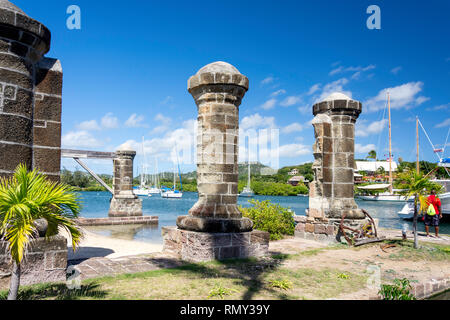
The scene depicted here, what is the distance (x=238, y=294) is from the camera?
4426 mm

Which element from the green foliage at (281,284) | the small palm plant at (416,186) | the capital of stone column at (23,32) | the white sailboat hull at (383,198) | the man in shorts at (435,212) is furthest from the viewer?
the white sailboat hull at (383,198)

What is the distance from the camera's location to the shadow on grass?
159 inches

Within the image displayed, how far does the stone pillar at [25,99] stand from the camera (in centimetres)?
464

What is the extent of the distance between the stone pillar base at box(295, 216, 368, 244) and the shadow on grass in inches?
258

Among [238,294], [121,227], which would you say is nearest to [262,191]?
[121,227]

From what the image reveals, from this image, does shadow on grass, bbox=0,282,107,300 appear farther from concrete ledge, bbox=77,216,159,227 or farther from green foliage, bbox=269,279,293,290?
concrete ledge, bbox=77,216,159,227

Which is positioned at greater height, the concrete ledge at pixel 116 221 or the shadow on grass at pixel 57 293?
the shadow on grass at pixel 57 293

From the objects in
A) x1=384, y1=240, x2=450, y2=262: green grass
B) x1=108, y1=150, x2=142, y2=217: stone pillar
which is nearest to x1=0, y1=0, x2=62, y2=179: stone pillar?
x1=384, y1=240, x2=450, y2=262: green grass

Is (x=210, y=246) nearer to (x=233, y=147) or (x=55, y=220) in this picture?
(x=233, y=147)

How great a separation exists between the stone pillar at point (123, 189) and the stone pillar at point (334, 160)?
12662 millimetres

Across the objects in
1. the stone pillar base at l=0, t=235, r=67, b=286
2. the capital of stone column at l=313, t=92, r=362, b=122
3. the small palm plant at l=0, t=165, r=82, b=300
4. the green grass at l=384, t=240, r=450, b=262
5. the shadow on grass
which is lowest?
the green grass at l=384, t=240, r=450, b=262

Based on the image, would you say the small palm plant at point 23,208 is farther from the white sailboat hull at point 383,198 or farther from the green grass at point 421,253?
the white sailboat hull at point 383,198

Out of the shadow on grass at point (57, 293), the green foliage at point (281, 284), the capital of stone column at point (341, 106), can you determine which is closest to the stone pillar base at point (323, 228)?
the capital of stone column at point (341, 106)

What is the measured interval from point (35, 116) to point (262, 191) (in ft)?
250
